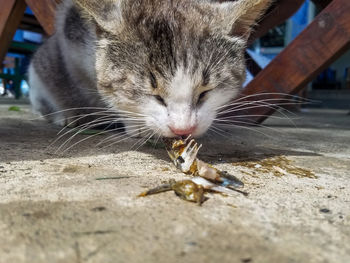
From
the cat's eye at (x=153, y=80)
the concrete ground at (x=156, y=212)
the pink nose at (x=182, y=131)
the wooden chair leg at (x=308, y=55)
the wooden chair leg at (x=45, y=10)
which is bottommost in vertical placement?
the concrete ground at (x=156, y=212)

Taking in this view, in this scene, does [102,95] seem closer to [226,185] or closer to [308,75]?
[226,185]

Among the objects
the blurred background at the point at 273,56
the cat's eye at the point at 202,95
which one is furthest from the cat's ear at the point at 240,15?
the blurred background at the point at 273,56

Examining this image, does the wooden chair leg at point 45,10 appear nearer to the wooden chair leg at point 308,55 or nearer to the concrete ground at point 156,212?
the concrete ground at point 156,212

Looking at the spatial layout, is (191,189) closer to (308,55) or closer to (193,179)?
(193,179)

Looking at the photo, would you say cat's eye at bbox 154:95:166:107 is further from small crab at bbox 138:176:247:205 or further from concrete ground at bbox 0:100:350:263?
small crab at bbox 138:176:247:205

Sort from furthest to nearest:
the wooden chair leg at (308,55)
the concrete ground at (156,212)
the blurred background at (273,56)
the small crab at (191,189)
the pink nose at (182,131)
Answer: the blurred background at (273,56) → the wooden chair leg at (308,55) → the pink nose at (182,131) → the small crab at (191,189) → the concrete ground at (156,212)

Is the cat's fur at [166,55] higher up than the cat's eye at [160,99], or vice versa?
the cat's fur at [166,55]
